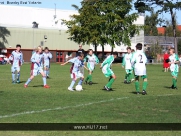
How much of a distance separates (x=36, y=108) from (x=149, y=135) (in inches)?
170

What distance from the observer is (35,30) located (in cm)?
7988

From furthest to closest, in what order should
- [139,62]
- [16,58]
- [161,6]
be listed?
[161,6] < [16,58] < [139,62]

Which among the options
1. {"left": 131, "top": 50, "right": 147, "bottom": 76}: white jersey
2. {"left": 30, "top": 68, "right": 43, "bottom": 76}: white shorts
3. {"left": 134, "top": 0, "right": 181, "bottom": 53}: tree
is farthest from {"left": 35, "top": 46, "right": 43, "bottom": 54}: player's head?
{"left": 134, "top": 0, "right": 181, "bottom": 53}: tree

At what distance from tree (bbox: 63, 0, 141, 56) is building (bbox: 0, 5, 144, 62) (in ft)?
29.6

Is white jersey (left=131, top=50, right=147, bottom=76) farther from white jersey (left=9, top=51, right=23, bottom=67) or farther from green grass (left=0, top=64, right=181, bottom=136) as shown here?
white jersey (left=9, top=51, right=23, bottom=67)

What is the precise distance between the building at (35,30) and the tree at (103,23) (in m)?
9.04

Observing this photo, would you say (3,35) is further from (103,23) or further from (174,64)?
(174,64)

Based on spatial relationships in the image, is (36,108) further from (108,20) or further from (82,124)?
(108,20)

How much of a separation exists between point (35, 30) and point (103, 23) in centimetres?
1457

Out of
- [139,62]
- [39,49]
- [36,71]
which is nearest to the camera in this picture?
[139,62]

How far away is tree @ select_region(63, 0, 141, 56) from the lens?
7088 cm

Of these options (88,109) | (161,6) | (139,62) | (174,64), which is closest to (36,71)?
(139,62)

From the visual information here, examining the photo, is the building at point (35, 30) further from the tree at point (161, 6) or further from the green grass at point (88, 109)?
the green grass at point (88, 109)

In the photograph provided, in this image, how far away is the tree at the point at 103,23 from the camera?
70875 millimetres
